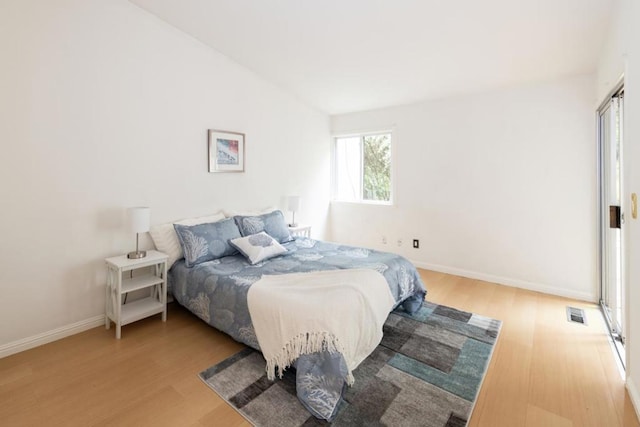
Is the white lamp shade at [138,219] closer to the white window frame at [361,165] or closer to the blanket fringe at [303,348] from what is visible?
the blanket fringe at [303,348]

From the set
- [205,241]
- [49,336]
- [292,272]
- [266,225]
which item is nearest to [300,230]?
[266,225]

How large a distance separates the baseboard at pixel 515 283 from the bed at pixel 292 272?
1358mm

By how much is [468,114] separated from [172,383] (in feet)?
13.5

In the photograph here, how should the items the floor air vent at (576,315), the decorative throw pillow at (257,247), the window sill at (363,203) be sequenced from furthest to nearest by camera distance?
the window sill at (363,203), the decorative throw pillow at (257,247), the floor air vent at (576,315)

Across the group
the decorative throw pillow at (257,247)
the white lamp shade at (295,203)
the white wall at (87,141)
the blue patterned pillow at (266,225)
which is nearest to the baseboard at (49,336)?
the white wall at (87,141)

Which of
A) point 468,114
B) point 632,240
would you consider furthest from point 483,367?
point 468,114

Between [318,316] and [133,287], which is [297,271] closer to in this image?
[318,316]

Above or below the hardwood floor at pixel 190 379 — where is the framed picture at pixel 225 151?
above

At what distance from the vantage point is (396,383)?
1970 mm

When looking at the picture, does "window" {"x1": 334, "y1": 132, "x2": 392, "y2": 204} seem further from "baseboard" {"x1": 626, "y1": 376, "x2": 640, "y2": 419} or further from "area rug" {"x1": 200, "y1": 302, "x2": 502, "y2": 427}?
"baseboard" {"x1": 626, "y1": 376, "x2": 640, "y2": 419}

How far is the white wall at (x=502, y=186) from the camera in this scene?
3209mm

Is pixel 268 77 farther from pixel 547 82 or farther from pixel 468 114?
pixel 547 82

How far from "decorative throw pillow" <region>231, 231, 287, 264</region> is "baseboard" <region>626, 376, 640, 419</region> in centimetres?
267

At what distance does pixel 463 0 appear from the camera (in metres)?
2.30
